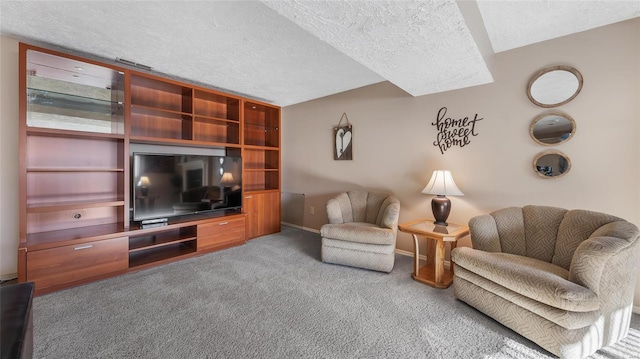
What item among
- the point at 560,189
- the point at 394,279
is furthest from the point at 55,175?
the point at 560,189

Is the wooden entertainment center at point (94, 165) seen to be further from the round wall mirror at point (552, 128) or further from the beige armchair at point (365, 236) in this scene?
the round wall mirror at point (552, 128)

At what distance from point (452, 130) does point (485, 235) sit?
1.28 m

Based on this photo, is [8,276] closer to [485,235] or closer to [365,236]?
[365,236]

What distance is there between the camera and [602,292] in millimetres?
1474

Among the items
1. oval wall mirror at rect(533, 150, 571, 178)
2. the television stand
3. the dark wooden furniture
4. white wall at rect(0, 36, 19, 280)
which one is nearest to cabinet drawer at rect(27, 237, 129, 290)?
the television stand

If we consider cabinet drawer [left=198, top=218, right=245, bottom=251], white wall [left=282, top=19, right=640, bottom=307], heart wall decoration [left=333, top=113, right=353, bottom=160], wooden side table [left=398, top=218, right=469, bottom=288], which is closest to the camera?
white wall [left=282, top=19, right=640, bottom=307]

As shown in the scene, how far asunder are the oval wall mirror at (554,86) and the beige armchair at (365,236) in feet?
5.57

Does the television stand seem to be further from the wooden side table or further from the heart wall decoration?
the wooden side table

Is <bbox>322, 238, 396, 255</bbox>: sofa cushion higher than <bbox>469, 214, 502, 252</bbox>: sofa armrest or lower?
lower

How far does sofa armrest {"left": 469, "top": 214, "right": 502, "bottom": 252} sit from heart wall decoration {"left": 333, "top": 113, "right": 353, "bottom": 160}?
1998 mm

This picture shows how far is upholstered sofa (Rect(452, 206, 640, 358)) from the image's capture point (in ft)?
4.71

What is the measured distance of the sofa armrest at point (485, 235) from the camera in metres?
2.17

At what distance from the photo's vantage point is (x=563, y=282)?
147 centimetres

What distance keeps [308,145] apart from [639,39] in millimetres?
3731
